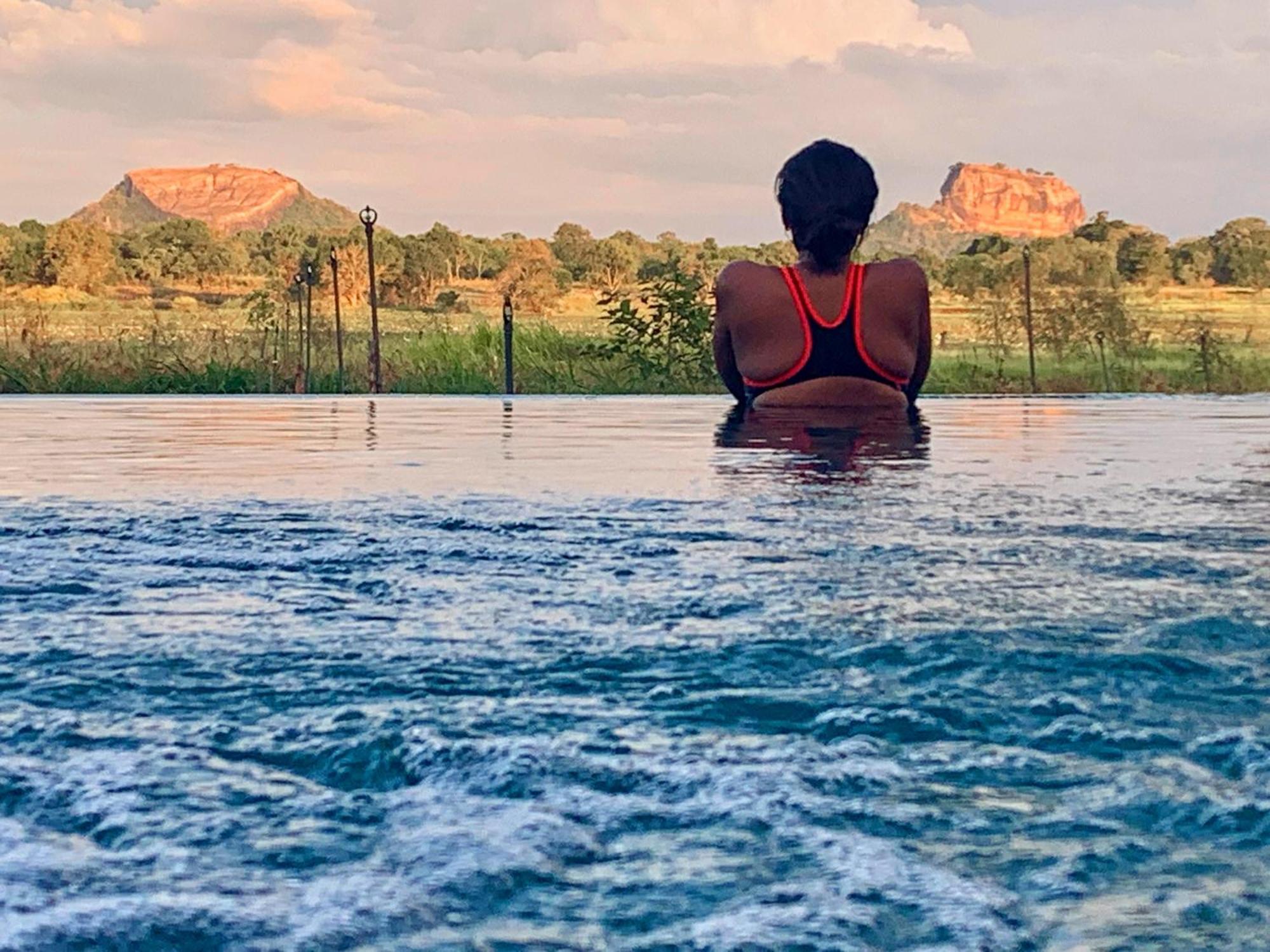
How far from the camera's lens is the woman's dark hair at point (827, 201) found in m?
5.39

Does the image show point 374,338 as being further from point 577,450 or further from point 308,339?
point 577,450

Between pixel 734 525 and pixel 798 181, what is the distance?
2.34 m

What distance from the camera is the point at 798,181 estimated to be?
5.49 meters

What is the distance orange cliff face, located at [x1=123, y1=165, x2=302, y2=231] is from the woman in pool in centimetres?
13235

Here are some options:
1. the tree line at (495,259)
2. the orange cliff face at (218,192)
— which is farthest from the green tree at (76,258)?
the orange cliff face at (218,192)

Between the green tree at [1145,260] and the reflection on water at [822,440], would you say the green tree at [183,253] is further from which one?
the reflection on water at [822,440]

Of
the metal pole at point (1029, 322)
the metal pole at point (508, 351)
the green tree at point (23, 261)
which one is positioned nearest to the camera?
the metal pole at point (508, 351)

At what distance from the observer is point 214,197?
142000 millimetres

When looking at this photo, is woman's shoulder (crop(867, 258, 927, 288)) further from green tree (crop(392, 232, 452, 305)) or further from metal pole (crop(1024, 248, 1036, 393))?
green tree (crop(392, 232, 452, 305))

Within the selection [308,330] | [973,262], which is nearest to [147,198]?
[973,262]

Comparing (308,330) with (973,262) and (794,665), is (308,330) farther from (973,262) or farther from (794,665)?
(973,262)

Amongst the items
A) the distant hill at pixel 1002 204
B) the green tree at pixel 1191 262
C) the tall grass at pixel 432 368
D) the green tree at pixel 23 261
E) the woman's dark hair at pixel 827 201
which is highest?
the distant hill at pixel 1002 204

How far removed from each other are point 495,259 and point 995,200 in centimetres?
10884

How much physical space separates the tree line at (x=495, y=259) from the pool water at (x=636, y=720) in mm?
26240
